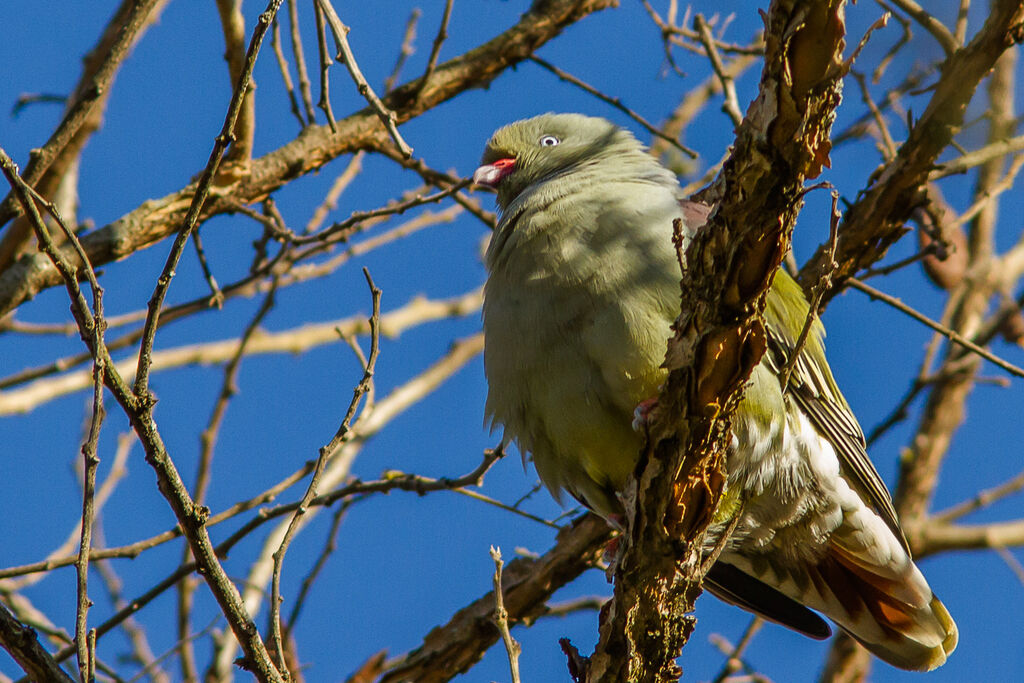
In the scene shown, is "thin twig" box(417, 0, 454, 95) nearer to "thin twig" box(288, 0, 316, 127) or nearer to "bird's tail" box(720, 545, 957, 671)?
"thin twig" box(288, 0, 316, 127)

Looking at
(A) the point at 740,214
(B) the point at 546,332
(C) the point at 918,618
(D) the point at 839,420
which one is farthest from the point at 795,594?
(A) the point at 740,214

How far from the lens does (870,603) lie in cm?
407

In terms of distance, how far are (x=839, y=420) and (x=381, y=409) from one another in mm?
3329

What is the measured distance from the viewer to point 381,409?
6.44m

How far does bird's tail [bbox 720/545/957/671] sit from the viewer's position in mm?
3947

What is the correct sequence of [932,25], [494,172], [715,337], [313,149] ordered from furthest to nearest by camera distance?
[494,172]
[313,149]
[932,25]
[715,337]

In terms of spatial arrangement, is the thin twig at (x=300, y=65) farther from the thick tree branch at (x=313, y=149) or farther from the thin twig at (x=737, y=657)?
the thin twig at (x=737, y=657)

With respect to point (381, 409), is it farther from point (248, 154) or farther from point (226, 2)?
point (226, 2)

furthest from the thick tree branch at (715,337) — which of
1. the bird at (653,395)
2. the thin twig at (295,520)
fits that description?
the thin twig at (295,520)

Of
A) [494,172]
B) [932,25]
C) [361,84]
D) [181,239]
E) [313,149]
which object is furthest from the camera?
[494,172]

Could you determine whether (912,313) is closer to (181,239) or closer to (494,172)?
(494,172)

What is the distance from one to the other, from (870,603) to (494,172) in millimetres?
2376

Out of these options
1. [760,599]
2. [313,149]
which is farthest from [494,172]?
[760,599]

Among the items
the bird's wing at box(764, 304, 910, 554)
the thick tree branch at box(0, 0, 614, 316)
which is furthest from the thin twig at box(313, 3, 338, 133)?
the bird's wing at box(764, 304, 910, 554)
